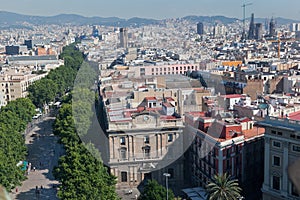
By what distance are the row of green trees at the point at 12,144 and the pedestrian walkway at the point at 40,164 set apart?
835 millimetres

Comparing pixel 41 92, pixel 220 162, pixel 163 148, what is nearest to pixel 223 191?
pixel 220 162

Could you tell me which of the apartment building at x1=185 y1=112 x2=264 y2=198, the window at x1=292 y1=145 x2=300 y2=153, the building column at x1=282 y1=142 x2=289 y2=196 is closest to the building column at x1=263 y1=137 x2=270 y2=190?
the building column at x1=282 y1=142 x2=289 y2=196

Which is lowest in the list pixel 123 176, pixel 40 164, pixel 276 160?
pixel 40 164

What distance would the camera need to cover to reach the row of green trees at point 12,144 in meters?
15.7

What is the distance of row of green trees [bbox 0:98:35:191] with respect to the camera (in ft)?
51.5

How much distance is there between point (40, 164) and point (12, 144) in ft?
10.5

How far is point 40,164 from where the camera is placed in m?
21.7

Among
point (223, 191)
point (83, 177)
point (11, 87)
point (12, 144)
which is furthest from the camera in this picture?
point (11, 87)

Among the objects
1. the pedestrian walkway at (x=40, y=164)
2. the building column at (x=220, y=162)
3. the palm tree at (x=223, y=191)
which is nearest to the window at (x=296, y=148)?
the palm tree at (x=223, y=191)

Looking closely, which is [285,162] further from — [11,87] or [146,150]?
[11,87]

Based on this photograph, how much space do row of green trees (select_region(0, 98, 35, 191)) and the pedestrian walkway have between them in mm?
835

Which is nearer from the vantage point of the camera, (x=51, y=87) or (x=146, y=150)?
(x=146, y=150)

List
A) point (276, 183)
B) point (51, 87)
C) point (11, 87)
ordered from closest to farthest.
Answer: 1. point (276, 183)
2. point (11, 87)
3. point (51, 87)

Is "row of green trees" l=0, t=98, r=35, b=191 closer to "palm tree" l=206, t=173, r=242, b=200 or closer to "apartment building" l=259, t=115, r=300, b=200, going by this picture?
"palm tree" l=206, t=173, r=242, b=200
